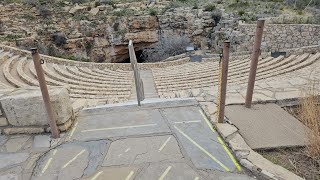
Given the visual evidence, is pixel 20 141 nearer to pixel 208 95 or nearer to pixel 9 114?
pixel 9 114

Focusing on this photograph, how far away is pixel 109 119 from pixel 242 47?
543 inches

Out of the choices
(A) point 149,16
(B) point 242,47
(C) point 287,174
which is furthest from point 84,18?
(C) point 287,174

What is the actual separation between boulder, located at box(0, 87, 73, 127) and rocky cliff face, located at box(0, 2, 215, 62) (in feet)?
48.2

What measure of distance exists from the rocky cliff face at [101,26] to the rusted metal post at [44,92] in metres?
15.0

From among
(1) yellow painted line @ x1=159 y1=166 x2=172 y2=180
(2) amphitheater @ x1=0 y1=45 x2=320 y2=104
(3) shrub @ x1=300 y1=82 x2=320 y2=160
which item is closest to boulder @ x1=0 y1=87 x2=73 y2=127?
(1) yellow painted line @ x1=159 y1=166 x2=172 y2=180

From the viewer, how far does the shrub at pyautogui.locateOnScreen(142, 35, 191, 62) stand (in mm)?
19531

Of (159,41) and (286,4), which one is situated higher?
(286,4)

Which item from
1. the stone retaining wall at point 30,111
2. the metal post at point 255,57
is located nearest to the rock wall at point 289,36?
the metal post at point 255,57

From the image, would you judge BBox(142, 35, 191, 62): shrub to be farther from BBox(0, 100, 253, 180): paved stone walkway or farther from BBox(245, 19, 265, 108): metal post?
BBox(0, 100, 253, 180): paved stone walkway

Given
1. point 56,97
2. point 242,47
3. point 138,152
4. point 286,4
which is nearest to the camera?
point 138,152

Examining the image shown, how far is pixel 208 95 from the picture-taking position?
5.03 metres

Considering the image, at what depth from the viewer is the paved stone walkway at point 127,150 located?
296 cm

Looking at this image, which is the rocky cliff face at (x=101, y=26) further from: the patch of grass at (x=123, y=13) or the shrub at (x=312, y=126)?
the shrub at (x=312, y=126)

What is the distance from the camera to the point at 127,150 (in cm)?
336
